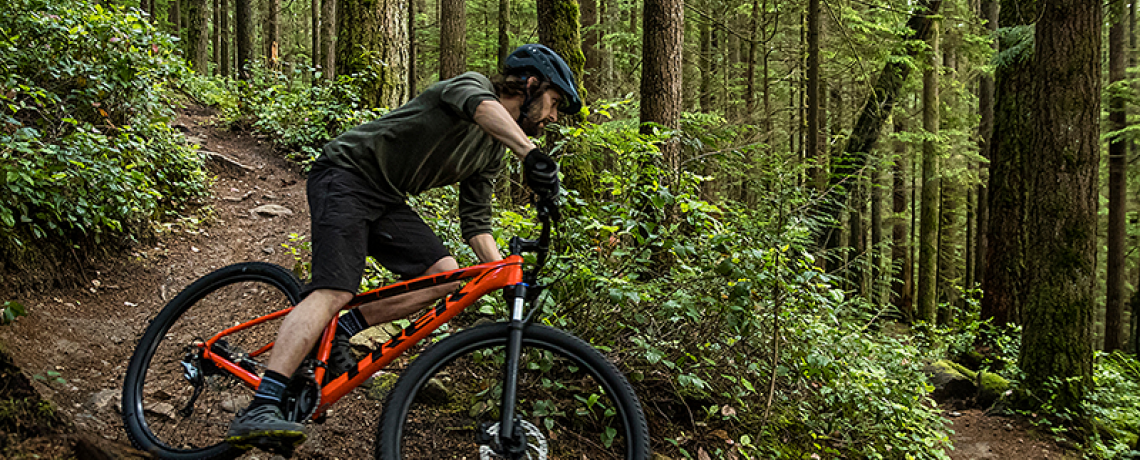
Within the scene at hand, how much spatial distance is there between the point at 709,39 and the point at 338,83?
13.1 metres

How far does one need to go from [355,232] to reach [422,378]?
737 millimetres

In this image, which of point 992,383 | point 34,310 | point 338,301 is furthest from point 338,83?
point 992,383

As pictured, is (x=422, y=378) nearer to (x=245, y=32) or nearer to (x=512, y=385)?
(x=512, y=385)

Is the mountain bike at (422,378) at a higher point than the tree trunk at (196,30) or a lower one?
lower

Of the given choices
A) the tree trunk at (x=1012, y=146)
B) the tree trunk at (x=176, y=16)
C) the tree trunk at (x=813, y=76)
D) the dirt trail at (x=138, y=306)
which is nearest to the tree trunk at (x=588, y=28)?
the tree trunk at (x=813, y=76)

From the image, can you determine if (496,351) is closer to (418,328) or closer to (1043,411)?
(418,328)

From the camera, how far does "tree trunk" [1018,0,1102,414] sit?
672 cm

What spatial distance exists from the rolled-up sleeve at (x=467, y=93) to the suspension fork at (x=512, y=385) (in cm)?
83

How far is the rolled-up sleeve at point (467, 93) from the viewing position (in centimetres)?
249

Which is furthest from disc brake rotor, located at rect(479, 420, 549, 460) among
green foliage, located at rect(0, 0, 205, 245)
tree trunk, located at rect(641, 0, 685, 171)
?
tree trunk, located at rect(641, 0, 685, 171)

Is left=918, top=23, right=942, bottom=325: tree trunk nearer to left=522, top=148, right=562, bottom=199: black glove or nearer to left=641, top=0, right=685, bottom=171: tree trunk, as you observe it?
left=641, top=0, right=685, bottom=171: tree trunk

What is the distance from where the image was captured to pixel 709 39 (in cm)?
1883

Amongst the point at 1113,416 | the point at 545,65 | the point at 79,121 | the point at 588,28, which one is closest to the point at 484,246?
the point at 545,65

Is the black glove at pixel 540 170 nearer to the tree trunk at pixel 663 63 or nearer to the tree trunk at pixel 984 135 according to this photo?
the tree trunk at pixel 663 63
